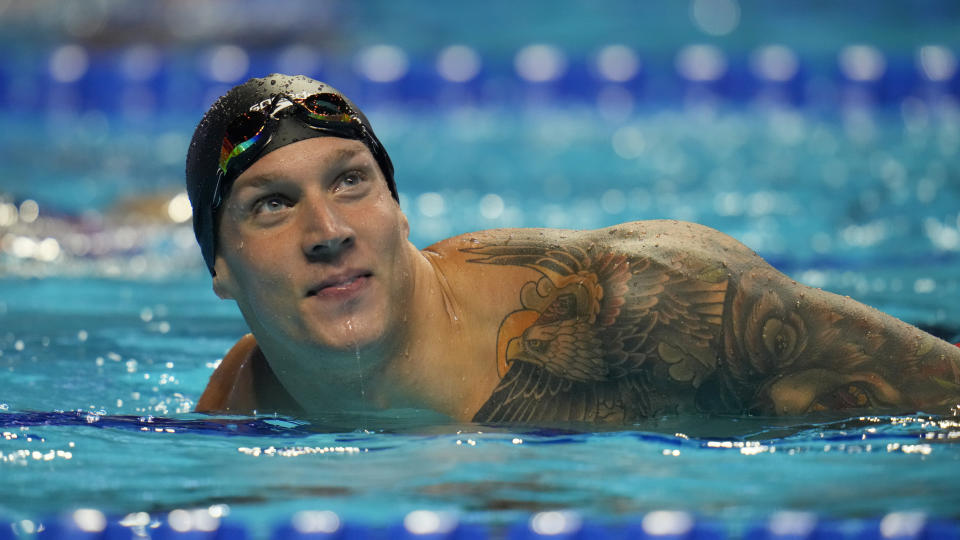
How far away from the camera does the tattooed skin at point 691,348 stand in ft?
9.10

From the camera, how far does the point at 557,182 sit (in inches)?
323

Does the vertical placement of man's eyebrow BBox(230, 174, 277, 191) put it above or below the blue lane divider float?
above

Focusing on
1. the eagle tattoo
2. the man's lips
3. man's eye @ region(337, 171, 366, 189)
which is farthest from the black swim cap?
the eagle tattoo

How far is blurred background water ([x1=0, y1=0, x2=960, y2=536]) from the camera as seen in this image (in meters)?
2.62

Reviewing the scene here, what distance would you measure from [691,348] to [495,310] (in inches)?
18.8

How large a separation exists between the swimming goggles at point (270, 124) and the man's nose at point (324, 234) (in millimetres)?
220

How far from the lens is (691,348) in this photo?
2.78 meters

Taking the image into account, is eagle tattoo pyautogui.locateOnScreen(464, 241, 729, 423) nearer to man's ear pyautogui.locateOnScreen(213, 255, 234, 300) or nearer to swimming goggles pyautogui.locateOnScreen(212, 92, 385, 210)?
swimming goggles pyautogui.locateOnScreen(212, 92, 385, 210)

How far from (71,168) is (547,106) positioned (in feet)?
12.0

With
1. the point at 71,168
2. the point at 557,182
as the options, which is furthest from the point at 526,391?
the point at 71,168

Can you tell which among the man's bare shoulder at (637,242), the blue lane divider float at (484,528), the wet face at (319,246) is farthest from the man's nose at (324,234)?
the blue lane divider float at (484,528)

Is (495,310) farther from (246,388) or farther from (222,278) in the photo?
(246,388)

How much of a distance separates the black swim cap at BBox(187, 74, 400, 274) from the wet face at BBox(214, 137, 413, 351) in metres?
0.03

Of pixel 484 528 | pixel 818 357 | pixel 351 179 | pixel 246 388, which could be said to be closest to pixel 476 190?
pixel 246 388
